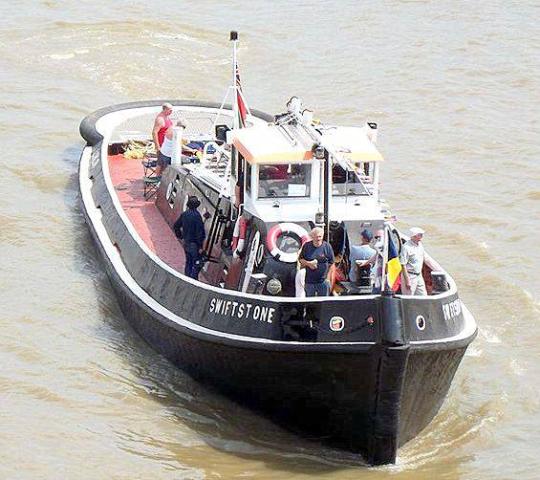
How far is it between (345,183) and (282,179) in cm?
70

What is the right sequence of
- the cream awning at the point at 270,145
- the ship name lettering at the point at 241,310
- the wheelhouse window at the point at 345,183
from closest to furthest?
the ship name lettering at the point at 241,310
the cream awning at the point at 270,145
the wheelhouse window at the point at 345,183

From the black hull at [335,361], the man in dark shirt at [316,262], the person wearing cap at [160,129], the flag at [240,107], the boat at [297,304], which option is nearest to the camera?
the black hull at [335,361]

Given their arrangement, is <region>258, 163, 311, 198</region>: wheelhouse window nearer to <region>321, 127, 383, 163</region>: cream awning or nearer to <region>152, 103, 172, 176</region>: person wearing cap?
<region>321, 127, 383, 163</region>: cream awning

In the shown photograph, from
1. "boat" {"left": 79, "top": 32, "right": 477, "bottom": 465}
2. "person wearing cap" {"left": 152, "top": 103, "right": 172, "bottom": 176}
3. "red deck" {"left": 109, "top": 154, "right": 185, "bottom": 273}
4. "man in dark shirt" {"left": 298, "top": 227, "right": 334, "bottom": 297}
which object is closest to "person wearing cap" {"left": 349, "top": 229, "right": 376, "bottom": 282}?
"boat" {"left": 79, "top": 32, "right": 477, "bottom": 465}

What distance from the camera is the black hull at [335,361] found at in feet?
38.0

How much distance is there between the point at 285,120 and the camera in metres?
13.9

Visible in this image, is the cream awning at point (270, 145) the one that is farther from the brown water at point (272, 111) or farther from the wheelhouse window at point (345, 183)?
the brown water at point (272, 111)

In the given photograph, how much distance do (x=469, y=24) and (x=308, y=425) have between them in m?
20.3

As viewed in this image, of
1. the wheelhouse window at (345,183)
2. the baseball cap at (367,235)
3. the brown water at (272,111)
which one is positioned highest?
the wheelhouse window at (345,183)

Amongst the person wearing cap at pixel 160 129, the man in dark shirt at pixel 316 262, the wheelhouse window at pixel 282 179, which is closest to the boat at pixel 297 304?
the wheelhouse window at pixel 282 179

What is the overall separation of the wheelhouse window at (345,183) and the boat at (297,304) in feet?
0.05

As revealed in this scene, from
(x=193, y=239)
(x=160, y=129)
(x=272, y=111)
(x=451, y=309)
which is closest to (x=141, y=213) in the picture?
(x=160, y=129)

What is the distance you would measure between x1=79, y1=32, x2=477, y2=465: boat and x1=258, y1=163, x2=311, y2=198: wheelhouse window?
0.01m

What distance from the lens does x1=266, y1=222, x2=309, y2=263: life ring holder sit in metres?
12.7
